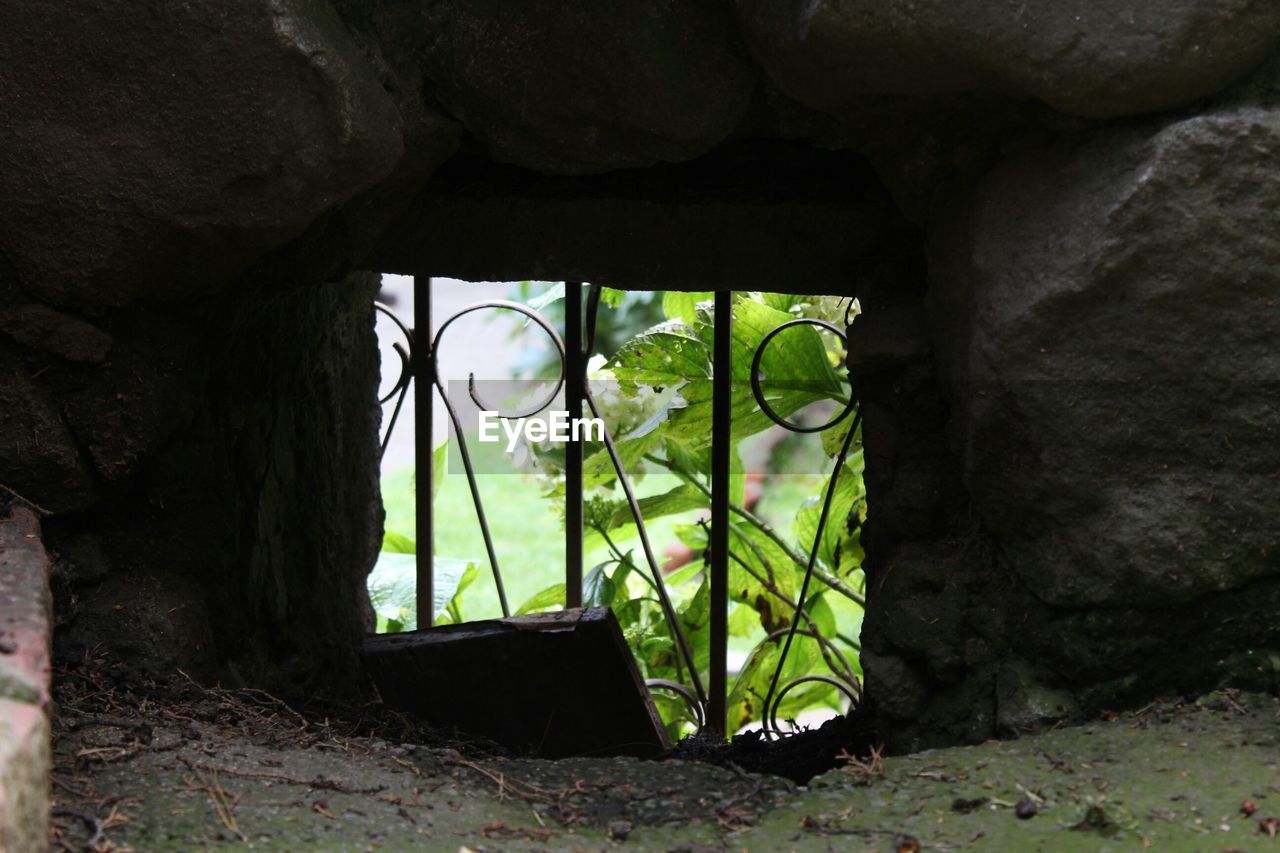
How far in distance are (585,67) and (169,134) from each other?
1.39ft

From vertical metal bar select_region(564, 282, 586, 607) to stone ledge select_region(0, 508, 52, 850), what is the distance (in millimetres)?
1175

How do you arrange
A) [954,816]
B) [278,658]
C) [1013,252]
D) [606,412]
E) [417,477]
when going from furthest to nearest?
1. [606,412]
2. [417,477]
3. [278,658]
4. [1013,252]
5. [954,816]

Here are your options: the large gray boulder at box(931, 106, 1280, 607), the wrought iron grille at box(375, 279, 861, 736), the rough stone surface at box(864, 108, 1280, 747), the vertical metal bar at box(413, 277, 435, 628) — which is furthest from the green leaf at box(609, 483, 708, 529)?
the large gray boulder at box(931, 106, 1280, 607)

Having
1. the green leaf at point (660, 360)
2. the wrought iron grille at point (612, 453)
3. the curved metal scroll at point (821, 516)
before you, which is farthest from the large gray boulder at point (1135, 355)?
the green leaf at point (660, 360)

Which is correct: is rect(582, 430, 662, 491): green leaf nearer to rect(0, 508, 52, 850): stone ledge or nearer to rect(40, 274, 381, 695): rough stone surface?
rect(40, 274, 381, 695): rough stone surface

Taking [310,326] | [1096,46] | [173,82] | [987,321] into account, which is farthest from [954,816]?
[310,326]

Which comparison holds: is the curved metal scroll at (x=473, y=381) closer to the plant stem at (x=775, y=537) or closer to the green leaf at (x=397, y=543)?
the plant stem at (x=775, y=537)

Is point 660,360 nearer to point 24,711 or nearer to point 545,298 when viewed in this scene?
point 545,298

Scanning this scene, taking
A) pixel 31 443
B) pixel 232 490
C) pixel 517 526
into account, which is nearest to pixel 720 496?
pixel 232 490

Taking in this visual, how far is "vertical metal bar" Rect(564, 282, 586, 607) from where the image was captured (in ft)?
7.19

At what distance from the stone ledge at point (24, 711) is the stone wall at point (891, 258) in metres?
0.36

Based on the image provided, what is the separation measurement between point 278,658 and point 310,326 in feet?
1.54

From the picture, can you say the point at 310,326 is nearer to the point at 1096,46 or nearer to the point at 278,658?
the point at 278,658

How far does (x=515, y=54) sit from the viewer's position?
1.43m
